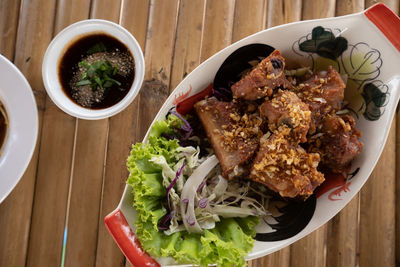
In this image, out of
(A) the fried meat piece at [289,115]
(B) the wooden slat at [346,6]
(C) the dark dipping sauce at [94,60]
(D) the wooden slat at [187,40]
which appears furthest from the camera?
(B) the wooden slat at [346,6]

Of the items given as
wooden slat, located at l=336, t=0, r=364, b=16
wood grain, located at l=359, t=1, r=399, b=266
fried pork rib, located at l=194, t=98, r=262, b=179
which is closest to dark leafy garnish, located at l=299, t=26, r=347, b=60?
fried pork rib, located at l=194, t=98, r=262, b=179

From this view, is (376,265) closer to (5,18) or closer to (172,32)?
(172,32)

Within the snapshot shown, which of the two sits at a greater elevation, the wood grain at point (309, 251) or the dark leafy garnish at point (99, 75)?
the dark leafy garnish at point (99, 75)

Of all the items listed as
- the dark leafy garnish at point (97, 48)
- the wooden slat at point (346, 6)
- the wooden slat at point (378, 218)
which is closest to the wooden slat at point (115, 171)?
the dark leafy garnish at point (97, 48)

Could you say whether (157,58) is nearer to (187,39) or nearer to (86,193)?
(187,39)

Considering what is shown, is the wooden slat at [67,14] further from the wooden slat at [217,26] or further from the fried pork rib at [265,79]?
the fried pork rib at [265,79]

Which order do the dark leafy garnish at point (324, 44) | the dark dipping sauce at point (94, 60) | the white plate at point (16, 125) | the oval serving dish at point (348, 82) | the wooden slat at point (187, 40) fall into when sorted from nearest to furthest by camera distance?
the oval serving dish at point (348, 82), the dark leafy garnish at point (324, 44), the white plate at point (16, 125), the dark dipping sauce at point (94, 60), the wooden slat at point (187, 40)

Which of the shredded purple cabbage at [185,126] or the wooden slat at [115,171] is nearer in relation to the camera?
the shredded purple cabbage at [185,126]

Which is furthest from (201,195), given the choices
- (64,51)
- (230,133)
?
(64,51)
